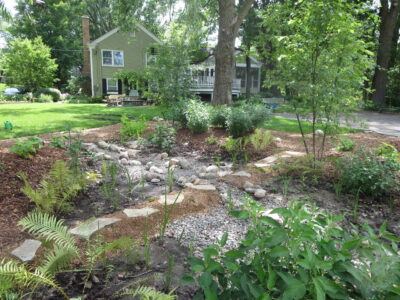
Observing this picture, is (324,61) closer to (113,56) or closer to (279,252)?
(279,252)

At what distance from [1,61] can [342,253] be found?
2538cm

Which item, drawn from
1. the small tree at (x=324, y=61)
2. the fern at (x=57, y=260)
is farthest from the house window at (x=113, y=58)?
the fern at (x=57, y=260)

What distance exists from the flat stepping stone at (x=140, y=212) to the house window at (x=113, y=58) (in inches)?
889

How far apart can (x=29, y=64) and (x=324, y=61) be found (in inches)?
850

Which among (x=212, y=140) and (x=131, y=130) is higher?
(x=131, y=130)

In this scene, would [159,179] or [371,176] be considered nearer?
[371,176]

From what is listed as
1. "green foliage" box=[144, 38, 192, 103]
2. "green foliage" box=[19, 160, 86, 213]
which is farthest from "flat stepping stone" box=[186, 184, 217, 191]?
"green foliage" box=[144, 38, 192, 103]

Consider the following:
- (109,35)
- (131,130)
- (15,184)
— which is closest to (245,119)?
(131,130)

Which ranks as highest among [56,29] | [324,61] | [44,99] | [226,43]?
[56,29]

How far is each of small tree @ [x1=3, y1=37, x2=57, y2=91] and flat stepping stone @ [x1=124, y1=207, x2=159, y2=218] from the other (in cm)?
2117

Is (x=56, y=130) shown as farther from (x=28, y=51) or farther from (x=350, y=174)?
(x=28, y=51)

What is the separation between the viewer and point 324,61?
152 inches

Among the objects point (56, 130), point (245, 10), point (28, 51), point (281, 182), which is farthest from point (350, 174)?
point (28, 51)

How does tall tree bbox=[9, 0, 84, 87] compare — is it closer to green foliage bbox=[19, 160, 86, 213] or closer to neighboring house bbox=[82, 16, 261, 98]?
neighboring house bbox=[82, 16, 261, 98]
